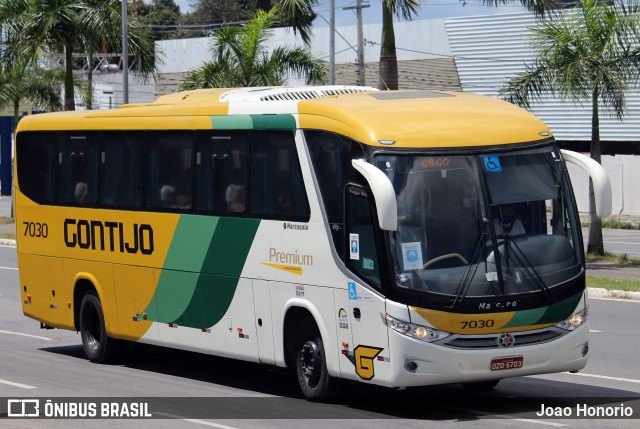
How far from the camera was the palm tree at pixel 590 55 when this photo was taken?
25359 mm

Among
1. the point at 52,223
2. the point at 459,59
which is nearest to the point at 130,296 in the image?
the point at 52,223

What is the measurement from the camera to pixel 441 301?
412 inches

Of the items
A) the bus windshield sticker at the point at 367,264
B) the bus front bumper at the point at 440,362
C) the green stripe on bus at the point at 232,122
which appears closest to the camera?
the bus front bumper at the point at 440,362

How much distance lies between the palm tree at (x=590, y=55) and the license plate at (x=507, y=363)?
15.6 meters

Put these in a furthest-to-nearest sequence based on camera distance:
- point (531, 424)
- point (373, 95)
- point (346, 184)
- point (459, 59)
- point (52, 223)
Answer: point (459, 59)
point (52, 223)
point (373, 95)
point (346, 184)
point (531, 424)

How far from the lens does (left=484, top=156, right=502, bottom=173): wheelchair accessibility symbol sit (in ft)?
35.9

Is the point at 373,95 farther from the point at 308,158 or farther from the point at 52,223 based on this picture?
the point at 52,223

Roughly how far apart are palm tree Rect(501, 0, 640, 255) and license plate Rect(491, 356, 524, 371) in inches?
613

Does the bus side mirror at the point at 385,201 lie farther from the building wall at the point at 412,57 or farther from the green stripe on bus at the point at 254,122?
the building wall at the point at 412,57

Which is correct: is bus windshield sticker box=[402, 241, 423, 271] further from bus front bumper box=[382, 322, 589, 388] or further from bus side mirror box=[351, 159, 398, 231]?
bus front bumper box=[382, 322, 589, 388]

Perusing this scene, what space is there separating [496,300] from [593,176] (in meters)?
1.70

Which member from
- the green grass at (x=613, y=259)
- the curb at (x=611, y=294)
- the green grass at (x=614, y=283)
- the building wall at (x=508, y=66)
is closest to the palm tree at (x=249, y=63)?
the green grass at (x=613, y=259)

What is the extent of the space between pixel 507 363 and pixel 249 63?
23491mm

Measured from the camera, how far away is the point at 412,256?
10.6 metres
